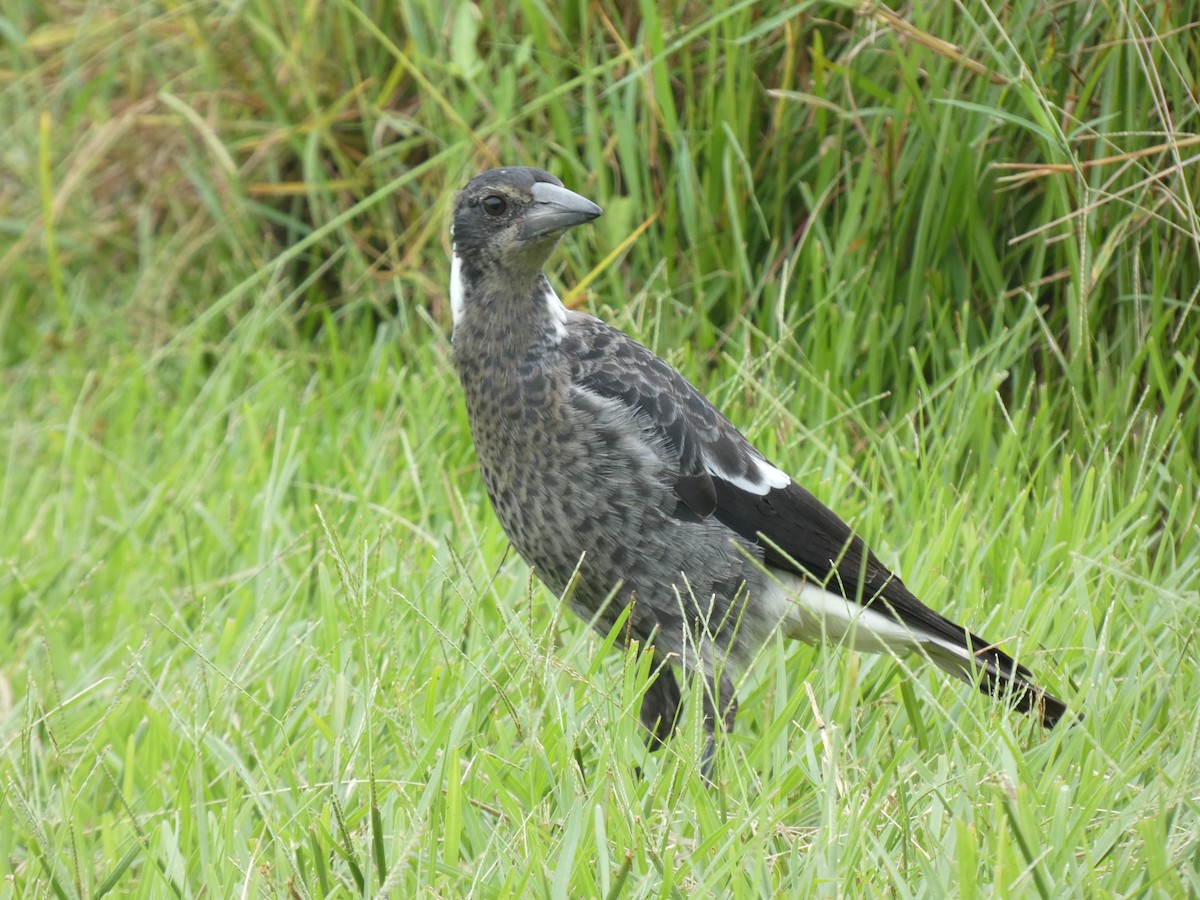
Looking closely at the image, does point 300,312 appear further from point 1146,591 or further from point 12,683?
point 1146,591

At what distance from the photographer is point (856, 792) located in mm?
1919

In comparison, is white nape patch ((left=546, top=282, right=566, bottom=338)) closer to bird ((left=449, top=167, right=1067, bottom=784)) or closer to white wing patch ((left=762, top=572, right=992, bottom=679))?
bird ((left=449, top=167, right=1067, bottom=784))

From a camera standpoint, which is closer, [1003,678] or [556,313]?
[1003,678]

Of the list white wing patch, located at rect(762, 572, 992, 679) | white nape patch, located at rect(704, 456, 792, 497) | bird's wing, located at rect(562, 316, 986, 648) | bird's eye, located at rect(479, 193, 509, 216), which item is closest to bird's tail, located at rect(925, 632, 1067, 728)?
white wing patch, located at rect(762, 572, 992, 679)

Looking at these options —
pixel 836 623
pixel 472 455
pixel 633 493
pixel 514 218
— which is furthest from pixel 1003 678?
pixel 472 455

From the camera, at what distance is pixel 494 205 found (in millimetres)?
2717

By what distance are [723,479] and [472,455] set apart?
3.59 feet

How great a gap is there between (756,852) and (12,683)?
5.98 feet

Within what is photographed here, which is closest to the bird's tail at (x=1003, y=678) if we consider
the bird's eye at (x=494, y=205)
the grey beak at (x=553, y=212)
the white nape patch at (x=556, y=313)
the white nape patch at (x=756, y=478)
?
the white nape patch at (x=756, y=478)

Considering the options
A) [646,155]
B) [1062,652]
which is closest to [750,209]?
[646,155]

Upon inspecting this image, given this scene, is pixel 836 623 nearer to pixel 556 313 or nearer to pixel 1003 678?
pixel 1003 678

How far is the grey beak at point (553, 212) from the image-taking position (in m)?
2.62

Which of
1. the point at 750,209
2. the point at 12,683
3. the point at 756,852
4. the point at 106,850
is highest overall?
the point at 750,209

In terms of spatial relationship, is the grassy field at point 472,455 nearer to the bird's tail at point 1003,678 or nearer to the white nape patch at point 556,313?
the bird's tail at point 1003,678
